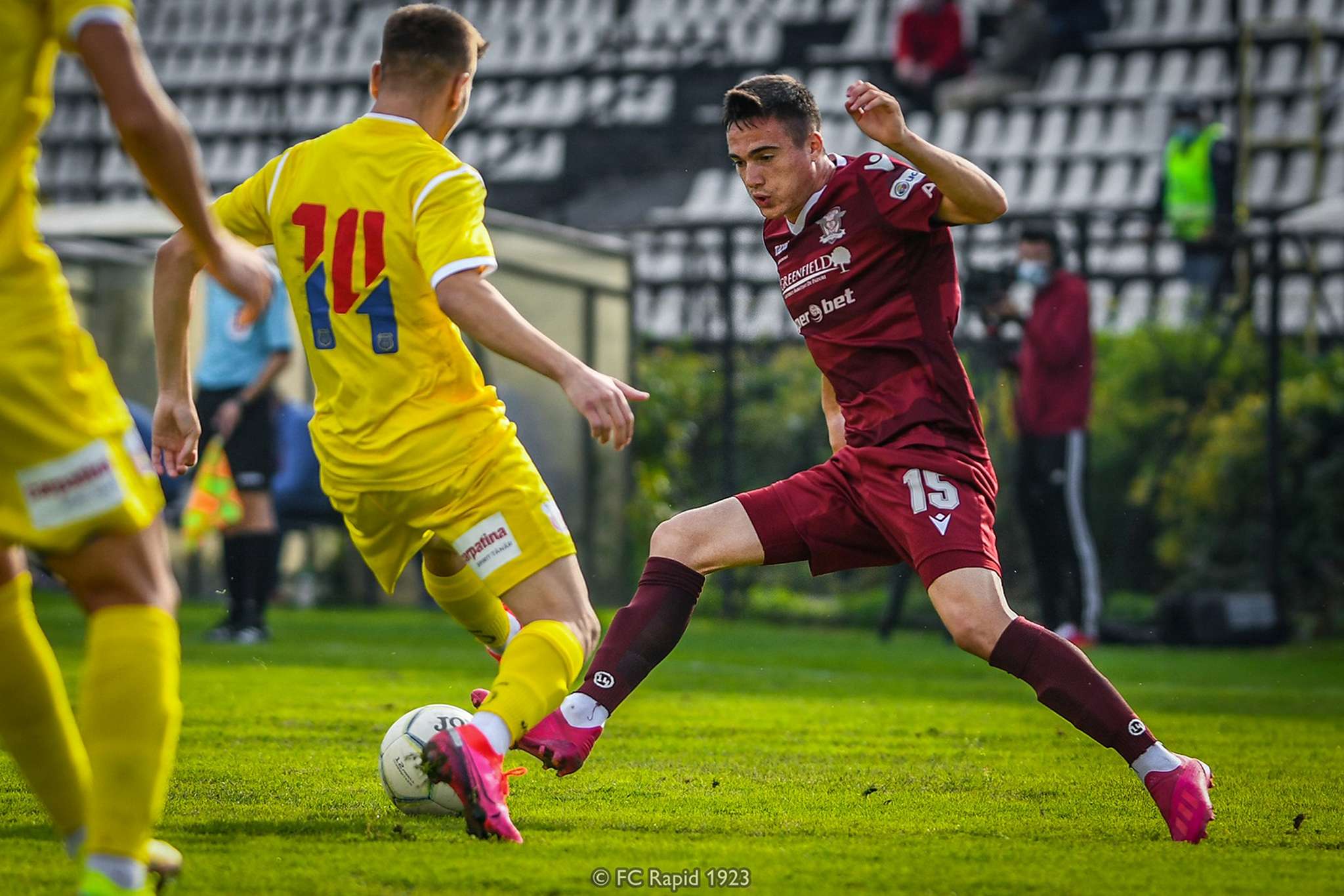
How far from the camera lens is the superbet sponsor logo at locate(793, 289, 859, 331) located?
15.5 ft

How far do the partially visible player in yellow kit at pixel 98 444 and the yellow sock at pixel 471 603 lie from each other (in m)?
1.45

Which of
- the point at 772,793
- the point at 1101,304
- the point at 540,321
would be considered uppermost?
the point at 1101,304

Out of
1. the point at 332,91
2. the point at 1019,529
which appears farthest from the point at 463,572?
the point at 332,91

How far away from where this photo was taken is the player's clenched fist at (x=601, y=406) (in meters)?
3.54

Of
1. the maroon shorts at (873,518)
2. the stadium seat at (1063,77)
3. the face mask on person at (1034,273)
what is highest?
the stadium seat at (1063,77)

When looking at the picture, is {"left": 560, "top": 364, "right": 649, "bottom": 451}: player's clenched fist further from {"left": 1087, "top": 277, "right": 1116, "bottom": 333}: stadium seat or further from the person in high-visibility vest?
Answer: {"left": 1087, "top": 277, "right": 1116, "bottom": 333}: stadium seat

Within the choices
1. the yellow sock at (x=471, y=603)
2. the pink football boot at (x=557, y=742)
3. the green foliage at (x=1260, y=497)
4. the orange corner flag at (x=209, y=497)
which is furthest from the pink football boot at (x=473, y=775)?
the orange corner flag at (x=209, y=497)

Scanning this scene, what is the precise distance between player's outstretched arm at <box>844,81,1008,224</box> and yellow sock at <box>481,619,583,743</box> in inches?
55.8

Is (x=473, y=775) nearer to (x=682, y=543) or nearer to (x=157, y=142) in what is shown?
(x=682, y=543)

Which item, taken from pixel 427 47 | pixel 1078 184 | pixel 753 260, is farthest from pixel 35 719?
pixel 1078 184

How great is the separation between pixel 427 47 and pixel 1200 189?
11563 millimetres

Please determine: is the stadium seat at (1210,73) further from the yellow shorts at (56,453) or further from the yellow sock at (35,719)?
the yellow shorts at (56,453)

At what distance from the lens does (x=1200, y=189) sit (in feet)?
47.4

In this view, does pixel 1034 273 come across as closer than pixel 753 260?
A: Yes
